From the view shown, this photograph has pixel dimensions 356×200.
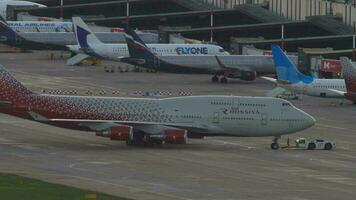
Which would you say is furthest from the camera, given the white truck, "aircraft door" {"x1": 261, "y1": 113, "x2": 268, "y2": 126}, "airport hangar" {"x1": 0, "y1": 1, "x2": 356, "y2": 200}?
the white truck

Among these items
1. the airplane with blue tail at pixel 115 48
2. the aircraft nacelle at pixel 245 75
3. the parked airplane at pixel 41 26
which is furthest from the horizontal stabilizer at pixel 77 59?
the aircraft nacelle at pixel 245 75

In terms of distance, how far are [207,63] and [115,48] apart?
13661mm

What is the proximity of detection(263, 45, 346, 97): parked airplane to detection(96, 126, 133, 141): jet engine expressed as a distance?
39.0m

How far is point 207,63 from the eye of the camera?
149625mm

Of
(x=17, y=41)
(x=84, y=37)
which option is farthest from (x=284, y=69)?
(x=17, y=41)

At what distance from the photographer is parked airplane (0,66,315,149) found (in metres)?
88.9

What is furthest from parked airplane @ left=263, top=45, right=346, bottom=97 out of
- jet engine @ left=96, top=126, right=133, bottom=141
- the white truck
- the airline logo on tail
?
the airline logo on tail

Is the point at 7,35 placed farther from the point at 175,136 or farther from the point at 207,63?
the point at 175,136

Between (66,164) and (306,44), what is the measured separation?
309ft

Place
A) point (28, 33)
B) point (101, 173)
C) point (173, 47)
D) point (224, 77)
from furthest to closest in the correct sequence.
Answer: point (28, 33), point (173, 47), point (224, 77), point (101, 173)

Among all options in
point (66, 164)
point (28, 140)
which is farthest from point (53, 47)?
point (66, 164)

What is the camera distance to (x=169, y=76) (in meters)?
155

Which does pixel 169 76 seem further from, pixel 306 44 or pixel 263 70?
pixel 306 44

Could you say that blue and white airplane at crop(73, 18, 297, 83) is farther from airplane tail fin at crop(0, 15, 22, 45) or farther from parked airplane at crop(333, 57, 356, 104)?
parked airplane at crop(333, 57, 356, 104)
